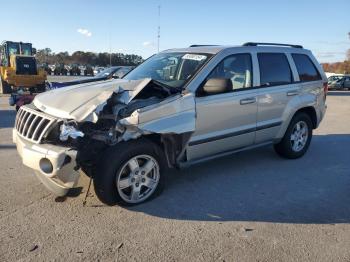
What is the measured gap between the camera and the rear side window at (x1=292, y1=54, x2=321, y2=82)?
647cm

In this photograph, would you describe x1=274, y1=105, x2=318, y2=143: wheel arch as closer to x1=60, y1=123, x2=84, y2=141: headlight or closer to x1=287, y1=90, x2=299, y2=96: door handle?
x1=287, y1=90, x2=299, y2=96: door handle

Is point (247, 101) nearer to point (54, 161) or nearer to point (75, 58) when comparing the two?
point (54, 161)

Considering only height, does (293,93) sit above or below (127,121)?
above

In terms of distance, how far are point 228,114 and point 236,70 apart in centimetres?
69

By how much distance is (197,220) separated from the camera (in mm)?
4078

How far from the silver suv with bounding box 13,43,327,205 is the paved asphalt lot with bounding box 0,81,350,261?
0.34 metres

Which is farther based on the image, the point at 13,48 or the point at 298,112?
the point at 13,48

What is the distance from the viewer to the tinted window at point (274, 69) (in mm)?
5750

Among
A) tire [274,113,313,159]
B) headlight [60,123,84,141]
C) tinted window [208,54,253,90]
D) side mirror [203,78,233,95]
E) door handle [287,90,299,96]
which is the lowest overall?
tire [274,113,313,159]

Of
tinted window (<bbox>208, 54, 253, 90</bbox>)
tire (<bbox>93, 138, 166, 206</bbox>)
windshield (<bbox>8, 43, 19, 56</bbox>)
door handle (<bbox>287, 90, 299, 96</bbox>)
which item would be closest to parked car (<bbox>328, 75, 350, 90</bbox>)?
windshield (<bbox>8, 43, 19, 56</bbox>)

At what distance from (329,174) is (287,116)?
1.11m

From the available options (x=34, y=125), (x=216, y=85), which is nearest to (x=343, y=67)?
(x=216, y=85)

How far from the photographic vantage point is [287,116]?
6.18m

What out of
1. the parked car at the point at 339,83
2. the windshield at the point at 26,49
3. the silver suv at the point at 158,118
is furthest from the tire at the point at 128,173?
the parked car at the point at 339,83
